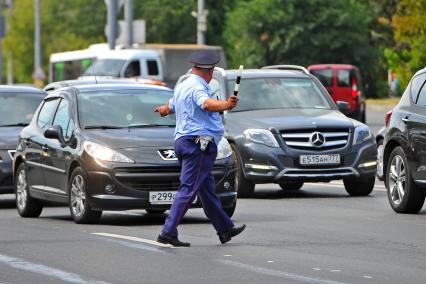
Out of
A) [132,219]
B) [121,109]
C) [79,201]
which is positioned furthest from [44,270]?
[121,109]

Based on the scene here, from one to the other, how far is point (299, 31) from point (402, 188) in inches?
2194

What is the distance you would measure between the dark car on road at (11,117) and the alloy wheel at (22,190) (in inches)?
51.9

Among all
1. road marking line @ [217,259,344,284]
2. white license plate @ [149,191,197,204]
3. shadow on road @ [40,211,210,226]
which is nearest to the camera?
road marking line @ [217,259,344,284]

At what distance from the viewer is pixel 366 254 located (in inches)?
502

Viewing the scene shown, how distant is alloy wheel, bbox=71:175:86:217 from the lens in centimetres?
1625

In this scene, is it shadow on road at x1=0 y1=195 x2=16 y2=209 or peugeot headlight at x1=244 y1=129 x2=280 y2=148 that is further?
shadow on road at x1=0 y1=195 x2=16 y2=209

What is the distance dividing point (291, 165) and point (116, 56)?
32401 millimetres

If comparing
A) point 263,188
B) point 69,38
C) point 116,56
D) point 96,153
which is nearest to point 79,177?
point 96,153

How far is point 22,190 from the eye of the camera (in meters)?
18.2

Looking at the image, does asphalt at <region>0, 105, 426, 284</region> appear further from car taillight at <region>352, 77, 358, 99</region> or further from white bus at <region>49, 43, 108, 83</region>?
white bus at <region>49, 43, 108, 83</region>

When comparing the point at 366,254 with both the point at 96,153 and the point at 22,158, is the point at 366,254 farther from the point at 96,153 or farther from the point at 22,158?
the point at 22,158

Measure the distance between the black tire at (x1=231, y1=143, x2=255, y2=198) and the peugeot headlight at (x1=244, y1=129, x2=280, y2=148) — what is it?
A: 0.34 m

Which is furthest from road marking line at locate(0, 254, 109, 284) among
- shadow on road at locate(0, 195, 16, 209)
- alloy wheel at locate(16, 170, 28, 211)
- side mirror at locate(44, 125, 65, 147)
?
shadow on road at locate(0, 195, 16, 209)

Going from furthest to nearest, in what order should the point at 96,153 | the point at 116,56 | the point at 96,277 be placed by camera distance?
the point at 116,56 < the point at 96,153 < the point at 96,277
